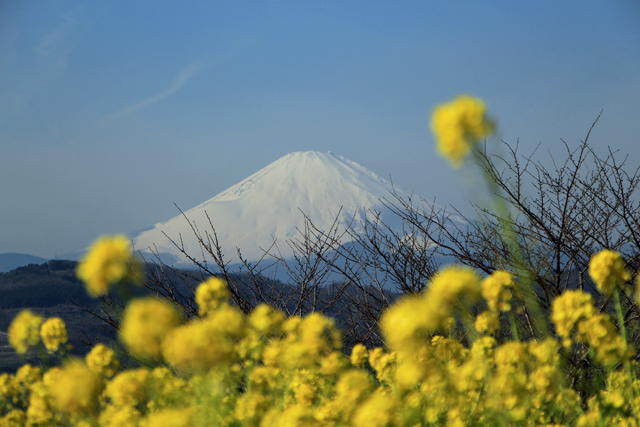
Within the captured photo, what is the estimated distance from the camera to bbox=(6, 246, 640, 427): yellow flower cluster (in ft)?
3.71

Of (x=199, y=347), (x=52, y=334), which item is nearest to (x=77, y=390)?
(x=199, y=347)

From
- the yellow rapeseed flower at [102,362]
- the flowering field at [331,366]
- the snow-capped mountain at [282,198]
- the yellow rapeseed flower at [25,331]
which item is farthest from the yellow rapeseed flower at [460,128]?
the snow-capped mountain at [282,198]

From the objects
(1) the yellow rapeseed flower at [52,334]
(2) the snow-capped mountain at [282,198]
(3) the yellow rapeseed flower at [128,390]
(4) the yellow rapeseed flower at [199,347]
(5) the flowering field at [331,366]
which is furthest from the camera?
(2) the snow-capped mountain at [282,198]

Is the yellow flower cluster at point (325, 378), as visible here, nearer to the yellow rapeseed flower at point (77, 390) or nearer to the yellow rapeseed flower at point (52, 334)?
the yellow rapeseed flower at point (77, 390)

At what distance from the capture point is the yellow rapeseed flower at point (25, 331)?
2.00 meters

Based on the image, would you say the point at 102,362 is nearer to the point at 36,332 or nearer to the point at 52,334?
the point at 52,334

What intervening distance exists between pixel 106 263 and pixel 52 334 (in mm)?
759

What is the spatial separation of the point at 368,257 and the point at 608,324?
137 inches

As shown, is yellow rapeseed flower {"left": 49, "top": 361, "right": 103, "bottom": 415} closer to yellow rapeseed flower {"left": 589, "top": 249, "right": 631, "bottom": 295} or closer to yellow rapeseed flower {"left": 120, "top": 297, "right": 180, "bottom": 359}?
yellow rapeseed flower {"left": 120, "top": 297, "right": 180, "bottom": 359}

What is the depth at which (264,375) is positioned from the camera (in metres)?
1.81

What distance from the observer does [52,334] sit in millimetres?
1957

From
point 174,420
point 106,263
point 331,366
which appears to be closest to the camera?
point 174,420

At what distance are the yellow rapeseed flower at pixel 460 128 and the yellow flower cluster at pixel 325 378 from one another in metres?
0.40

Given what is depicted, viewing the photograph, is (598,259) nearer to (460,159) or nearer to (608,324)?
(608,324)
